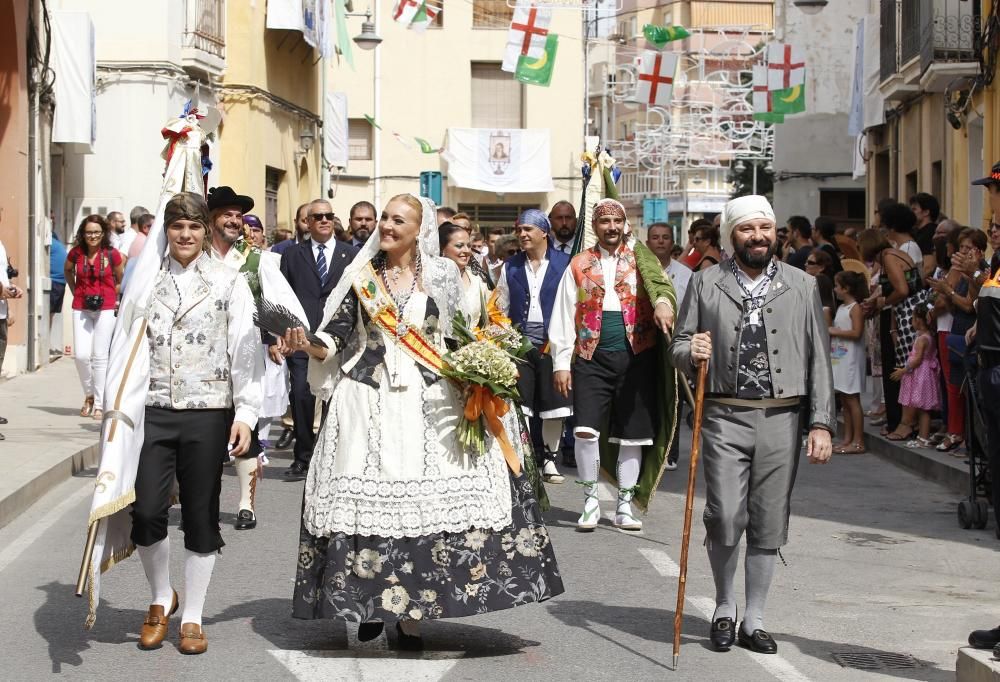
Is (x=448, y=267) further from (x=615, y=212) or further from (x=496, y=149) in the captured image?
(x=496, y=149)

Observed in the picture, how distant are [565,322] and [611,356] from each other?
37cm

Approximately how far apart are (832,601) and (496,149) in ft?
126

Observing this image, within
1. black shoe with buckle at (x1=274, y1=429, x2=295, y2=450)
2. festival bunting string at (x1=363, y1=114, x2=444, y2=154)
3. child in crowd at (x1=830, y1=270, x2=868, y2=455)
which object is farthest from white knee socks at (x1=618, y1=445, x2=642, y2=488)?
festival bunting string at (x1=363, y1=114, x2=444, y2=154)

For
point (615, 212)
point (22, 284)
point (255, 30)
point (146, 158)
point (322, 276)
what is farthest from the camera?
point (255, 30)

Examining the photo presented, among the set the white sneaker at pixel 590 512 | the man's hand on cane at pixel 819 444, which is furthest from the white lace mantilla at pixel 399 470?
the white sneaker at pixel 590 512

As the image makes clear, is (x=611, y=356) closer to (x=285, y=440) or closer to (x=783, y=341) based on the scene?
(x=783, y=341)

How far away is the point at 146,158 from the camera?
2759 centimetres

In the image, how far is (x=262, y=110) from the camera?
107 feet

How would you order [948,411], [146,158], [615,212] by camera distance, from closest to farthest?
1. [615,212]
2. [948,411]
3. [146,158]

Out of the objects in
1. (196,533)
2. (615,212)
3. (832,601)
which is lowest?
(832,601)

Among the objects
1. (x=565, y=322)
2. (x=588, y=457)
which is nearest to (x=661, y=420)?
(x=588, y=457)

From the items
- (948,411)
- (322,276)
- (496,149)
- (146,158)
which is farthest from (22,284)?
(496,149)

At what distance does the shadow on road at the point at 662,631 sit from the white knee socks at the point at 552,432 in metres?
4.80

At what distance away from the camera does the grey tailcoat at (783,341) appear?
7125 millimetres
